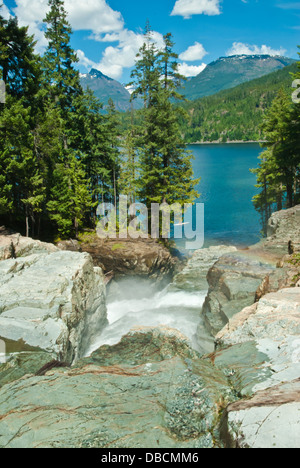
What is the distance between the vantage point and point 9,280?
14.1 m

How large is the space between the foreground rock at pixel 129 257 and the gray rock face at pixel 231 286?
7081 millimetres

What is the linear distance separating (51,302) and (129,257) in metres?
11.5

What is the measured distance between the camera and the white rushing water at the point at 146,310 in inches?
668

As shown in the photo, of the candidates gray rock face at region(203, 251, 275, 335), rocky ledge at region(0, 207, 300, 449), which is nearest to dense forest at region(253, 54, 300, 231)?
gray rock face at region(203, 251, 275, 335)

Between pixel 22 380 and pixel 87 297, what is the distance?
323 inches

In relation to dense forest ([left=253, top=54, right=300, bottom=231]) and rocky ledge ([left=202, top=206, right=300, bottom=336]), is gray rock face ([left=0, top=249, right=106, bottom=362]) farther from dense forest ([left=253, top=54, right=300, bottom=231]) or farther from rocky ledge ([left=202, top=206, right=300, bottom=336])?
dense forest ([left=253, top=54, right=300, bottom=231])

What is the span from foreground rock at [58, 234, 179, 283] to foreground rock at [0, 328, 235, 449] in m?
15.5

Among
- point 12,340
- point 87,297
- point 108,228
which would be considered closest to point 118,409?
point 12,340

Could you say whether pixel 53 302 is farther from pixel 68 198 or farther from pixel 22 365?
pixel 68 198

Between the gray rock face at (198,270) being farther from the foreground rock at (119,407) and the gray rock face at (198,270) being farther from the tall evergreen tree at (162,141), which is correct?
the foreground rock at (119,407)

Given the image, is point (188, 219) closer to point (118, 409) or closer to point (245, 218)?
point (245, 218)

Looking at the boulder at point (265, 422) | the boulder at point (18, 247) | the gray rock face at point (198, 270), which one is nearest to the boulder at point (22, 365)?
the boulder at point (265, 422)

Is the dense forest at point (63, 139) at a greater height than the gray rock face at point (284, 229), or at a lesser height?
greater
